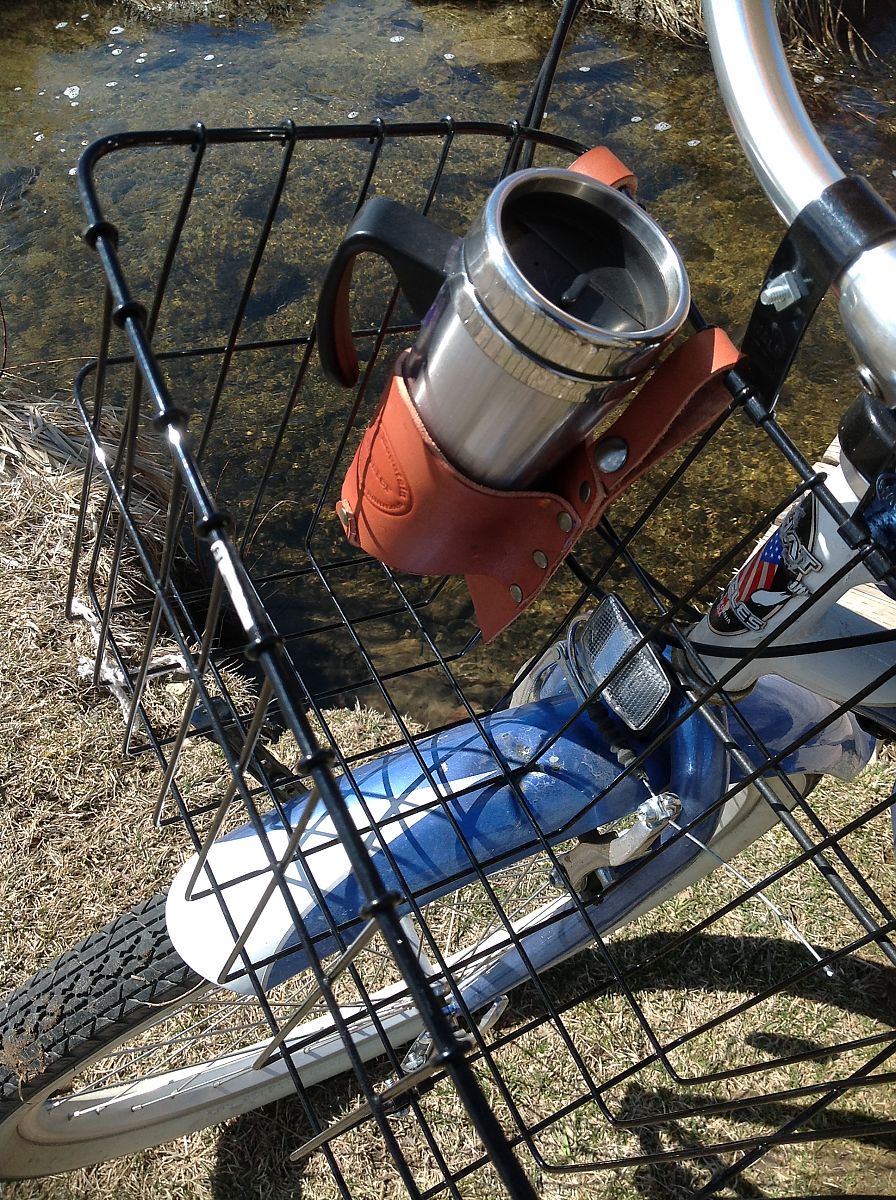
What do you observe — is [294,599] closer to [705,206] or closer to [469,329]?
[469,329]

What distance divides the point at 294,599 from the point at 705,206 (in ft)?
6.47

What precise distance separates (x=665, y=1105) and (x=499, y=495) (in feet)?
3.76


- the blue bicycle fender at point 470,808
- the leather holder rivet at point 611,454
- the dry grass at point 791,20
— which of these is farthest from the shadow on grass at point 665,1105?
the dry grass at point 791,20

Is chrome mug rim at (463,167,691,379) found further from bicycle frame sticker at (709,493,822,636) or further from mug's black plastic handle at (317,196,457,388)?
bicycle frame sticker at (709,493,822,636)

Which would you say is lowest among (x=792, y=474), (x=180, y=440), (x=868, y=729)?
(x=792, y=474)

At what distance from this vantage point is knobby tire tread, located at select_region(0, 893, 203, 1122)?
1.02 meters

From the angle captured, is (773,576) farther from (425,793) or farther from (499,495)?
(425,793)

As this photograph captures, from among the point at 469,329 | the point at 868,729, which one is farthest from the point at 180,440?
the point at 868,729

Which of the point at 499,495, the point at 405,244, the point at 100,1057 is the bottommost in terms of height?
the point at 100,1057

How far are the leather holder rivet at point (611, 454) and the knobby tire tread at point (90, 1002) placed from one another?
66cm

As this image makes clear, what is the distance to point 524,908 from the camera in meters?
1.56

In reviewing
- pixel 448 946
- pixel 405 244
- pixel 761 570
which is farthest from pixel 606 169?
pixel 448 946

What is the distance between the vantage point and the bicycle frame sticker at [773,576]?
75 cm

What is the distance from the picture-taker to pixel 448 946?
1.63 metres
